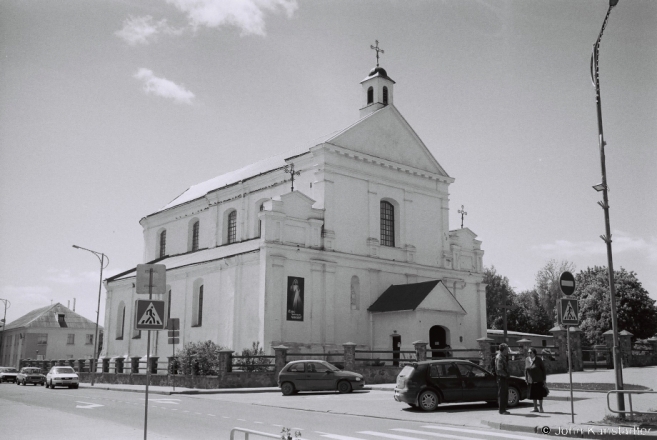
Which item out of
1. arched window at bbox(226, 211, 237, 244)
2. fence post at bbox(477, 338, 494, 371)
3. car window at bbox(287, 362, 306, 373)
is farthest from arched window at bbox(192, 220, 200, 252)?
fence post at bbox(477, 338, 494, 371)

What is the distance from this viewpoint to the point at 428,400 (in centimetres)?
1752

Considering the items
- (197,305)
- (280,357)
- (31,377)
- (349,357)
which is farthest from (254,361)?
(31,377)

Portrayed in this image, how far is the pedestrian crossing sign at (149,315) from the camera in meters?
11.4

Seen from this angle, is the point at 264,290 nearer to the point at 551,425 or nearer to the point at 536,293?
the point at 551,425

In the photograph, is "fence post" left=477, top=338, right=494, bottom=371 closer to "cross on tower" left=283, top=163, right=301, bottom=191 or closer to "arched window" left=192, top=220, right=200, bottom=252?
"cross on tower" left=283, top=163, right=301, bottom=191

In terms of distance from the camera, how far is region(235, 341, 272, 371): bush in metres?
30.0

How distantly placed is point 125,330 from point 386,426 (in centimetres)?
3746

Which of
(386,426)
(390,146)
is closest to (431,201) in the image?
(390,146)

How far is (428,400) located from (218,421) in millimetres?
5923

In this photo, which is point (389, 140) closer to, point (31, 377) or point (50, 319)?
point (31, 377)

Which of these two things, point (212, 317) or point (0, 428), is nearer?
point (0, 428)

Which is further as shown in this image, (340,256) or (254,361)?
(340,256)

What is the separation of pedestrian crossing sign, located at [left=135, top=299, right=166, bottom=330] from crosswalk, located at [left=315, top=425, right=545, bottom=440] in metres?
3.92

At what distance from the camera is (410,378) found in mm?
17594
